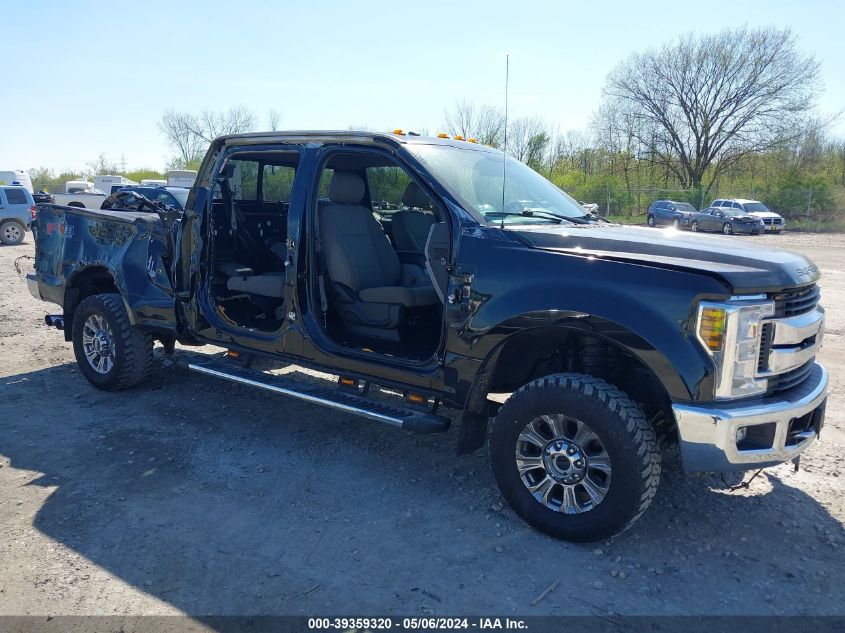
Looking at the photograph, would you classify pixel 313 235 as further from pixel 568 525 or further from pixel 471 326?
pixel 568 525

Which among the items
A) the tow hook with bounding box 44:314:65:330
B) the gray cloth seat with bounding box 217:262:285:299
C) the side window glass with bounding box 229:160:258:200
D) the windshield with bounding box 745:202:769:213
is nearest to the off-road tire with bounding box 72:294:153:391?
the tow hook with bounding box 44:314:65:330

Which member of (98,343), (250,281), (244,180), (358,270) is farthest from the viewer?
(98,343)

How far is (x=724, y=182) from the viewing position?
139 ft

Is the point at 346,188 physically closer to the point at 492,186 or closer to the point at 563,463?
the point at 492,186

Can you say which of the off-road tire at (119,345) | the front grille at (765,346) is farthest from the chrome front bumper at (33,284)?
the front grille at (765,346)

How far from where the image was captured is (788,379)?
331 centimetres

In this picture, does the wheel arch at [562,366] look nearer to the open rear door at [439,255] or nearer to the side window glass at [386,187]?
Result: the open rear door at [439,255]

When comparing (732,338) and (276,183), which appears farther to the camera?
(276,183)

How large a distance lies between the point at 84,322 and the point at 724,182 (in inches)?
1714

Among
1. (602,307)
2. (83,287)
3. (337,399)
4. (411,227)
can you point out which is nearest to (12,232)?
(83,287)

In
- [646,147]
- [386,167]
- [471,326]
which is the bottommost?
[471,326]

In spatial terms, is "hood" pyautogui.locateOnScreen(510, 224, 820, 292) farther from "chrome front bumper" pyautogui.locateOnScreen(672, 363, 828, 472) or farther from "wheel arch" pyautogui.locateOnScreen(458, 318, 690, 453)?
"chrome front bumper" pyautogui.locateOnScreen(672, 363, 828, 472)

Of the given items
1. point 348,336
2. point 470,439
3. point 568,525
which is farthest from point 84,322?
point 568,525

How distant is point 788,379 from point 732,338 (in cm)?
61
